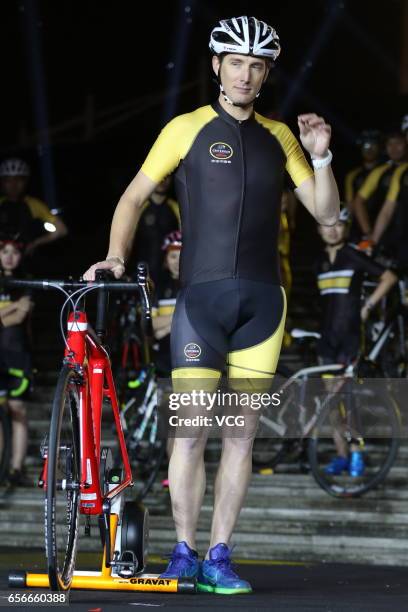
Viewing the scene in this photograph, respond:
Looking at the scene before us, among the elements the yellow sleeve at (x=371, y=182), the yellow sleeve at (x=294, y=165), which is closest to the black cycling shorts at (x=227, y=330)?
the yellow sleeve at (x=294, y=165)

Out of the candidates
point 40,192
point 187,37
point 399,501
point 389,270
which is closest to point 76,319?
point 399,501

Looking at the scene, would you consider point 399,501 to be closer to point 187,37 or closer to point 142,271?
point 142,271

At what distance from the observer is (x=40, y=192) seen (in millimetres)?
17281

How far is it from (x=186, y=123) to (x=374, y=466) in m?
4.46

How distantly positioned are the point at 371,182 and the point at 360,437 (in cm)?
330

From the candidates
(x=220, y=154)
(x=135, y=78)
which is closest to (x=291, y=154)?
(x=220, y=154)

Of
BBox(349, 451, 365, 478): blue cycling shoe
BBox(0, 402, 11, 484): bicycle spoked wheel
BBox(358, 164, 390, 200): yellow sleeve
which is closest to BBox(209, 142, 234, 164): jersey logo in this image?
BBox(349, 451, 365, 478): blue cycling shoe

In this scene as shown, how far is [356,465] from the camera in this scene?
31.9 feet

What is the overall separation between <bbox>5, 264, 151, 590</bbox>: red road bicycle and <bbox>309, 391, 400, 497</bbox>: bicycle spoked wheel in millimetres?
3804

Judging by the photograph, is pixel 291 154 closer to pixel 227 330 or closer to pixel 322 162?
pixel 322 162

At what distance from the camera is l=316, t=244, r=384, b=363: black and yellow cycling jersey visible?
10.4 m

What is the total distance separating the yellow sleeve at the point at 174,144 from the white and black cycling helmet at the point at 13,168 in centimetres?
597

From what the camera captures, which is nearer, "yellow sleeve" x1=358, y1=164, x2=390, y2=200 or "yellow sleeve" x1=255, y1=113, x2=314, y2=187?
"yellow sleeve" x1=255, y1=113, x2=314, y2=187

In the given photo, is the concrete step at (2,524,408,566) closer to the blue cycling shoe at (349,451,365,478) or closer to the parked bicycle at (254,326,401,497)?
the parked bicycle at (254,326,401,497)
